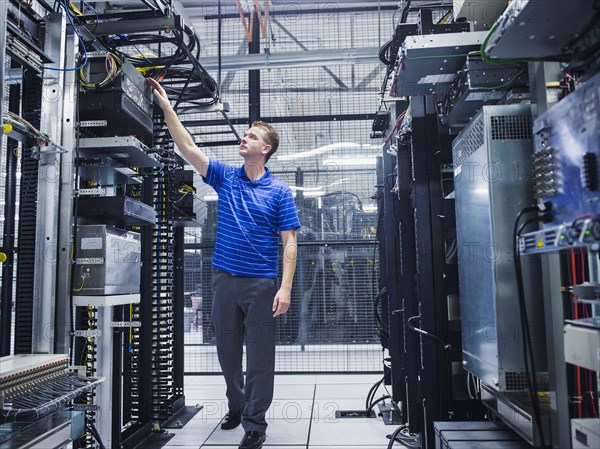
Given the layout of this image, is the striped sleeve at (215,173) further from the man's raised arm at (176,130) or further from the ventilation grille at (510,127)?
the ventilation grille at (510,127)

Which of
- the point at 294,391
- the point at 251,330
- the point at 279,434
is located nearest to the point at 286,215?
the point at 251,330

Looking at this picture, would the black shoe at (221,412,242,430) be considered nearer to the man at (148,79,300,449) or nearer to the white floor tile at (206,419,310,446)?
the white floor tile at (206,419,310,446)

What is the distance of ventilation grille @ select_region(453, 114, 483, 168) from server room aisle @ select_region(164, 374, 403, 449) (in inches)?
68.2

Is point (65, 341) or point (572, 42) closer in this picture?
point (572, 42)

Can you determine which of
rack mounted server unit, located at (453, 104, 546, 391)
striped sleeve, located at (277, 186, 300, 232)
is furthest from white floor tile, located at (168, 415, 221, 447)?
rack mounted server unit, located at (453, 104, 546, 391)

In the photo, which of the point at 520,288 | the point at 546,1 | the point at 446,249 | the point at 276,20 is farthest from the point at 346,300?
the point at 546,1

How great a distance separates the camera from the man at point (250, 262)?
2.64 m

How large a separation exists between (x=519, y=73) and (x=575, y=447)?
1397 mm

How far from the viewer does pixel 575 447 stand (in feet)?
4.93

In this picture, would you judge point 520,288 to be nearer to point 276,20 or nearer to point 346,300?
point 346,300

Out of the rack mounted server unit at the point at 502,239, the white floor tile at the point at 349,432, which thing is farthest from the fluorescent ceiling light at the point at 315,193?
the rack mounted server unit at the point at 502,239

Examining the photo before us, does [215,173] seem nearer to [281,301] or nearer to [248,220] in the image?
[248,220]

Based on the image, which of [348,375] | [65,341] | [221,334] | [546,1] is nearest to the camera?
[546,1]

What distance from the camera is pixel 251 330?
2650 mm
